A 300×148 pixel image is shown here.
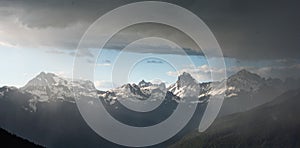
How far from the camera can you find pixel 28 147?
92.0m

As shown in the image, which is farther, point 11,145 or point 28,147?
point 28,147

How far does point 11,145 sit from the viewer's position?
84312mm

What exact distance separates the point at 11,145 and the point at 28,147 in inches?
315

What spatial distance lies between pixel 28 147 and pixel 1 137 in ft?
23.0

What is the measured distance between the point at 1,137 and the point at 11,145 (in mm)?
5053
